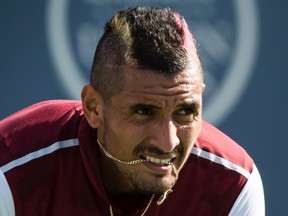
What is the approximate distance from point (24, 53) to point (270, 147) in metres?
0.96

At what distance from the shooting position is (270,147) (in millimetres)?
3164

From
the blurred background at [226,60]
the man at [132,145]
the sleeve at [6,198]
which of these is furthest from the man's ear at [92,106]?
the blurred background at [226,60]


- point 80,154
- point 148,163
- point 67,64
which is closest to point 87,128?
point 80,154

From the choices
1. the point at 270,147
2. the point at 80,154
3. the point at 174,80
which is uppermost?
the point at 174,80

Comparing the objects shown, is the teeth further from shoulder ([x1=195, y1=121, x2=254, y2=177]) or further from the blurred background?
the blurred background

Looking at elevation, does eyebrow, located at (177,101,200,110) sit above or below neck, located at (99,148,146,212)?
above

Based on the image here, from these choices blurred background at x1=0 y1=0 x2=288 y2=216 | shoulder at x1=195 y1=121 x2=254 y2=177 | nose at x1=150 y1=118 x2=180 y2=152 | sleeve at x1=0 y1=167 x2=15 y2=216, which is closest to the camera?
nose at x1=150 y1=118 x2=180 y2=152

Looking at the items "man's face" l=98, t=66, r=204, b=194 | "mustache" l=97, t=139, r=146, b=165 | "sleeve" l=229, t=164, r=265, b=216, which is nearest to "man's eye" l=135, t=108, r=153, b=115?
"man's face" l=98, t=66, r=204, b=194

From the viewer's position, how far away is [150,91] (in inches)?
74.2

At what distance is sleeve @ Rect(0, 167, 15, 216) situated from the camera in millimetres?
1984

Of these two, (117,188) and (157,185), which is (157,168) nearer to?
(157,185)

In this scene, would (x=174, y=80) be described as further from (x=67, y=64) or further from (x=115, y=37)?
(x=67, y=64)

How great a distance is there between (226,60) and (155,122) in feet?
4.14

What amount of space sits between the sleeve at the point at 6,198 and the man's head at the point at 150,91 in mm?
261
